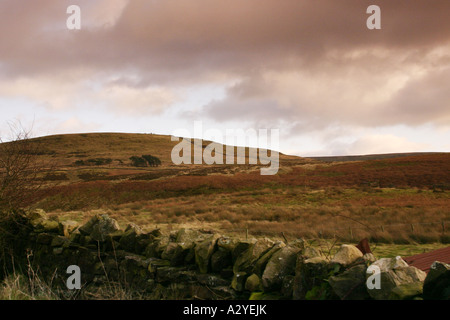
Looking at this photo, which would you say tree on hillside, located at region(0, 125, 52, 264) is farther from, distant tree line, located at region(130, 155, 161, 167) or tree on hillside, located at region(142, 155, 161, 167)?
tree on hillside, located at region(142, 155, 161, 167)

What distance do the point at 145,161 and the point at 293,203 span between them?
205ft

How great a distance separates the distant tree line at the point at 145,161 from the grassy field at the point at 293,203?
1809 inches

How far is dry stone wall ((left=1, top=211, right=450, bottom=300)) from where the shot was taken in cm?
309

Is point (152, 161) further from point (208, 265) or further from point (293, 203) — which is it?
point (208, 265)

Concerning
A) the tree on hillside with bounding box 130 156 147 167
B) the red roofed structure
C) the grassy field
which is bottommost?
the grassy field

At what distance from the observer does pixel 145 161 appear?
3145 inches

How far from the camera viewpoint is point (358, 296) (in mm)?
3062

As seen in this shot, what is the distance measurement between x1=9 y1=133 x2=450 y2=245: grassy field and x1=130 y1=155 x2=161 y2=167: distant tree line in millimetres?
45961

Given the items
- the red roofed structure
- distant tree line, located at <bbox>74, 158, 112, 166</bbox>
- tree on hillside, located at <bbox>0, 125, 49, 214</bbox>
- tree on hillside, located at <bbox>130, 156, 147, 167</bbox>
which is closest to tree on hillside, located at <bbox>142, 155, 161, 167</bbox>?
tree on hillside, located at <bbox>130, 156, 147, 167</bbox>

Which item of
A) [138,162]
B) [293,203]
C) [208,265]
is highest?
[138,162]

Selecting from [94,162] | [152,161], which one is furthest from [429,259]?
[152,161]

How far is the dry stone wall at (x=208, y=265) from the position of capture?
309cm

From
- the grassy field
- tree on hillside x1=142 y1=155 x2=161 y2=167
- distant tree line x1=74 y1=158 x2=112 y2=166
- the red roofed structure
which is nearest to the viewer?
the red roofed structure
